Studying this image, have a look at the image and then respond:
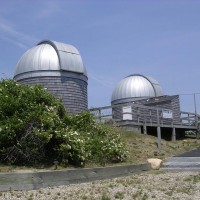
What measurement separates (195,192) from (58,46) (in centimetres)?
1899

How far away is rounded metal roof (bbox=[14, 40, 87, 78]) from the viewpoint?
87.0 ft

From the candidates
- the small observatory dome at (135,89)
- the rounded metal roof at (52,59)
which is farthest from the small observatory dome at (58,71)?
the small observatory dome at (135,89)

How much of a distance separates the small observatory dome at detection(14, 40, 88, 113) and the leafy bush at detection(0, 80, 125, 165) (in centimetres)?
1265

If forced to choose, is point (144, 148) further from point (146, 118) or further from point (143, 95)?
point (143, 95)

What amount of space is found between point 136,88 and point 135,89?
119mm

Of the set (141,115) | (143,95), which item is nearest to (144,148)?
(141,115)

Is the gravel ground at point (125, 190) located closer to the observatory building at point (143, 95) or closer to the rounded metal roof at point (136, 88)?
the observatory building at point (143, 95)

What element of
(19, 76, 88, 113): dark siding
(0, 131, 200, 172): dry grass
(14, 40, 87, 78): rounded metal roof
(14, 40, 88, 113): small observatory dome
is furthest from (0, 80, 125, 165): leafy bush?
(14, 40, 87, 78): rounded metal roof

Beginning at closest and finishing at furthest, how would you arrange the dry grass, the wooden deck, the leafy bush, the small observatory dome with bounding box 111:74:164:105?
the leafy bush, the dry grass, the wooden deck, the small observatory dome with bounding box 111:74:164:105

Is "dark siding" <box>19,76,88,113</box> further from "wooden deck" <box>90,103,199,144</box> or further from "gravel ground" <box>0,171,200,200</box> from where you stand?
"gravel ground" <box>0,171,200,200</box>

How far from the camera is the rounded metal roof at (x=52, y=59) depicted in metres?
26.5

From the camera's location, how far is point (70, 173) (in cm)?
1009

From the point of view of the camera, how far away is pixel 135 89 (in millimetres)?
35969

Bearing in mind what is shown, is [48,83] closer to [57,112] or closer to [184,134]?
[184,134]
